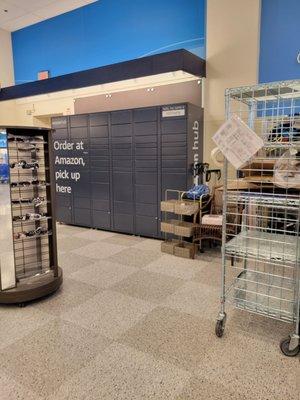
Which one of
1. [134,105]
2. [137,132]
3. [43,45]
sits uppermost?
[43,45]

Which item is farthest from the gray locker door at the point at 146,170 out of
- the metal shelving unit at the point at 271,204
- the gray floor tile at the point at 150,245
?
the metal shelving unit at the point at 271,204

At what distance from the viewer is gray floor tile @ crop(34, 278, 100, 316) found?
261 centimetres

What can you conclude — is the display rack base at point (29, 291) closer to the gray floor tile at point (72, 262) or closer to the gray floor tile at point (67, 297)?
the gray floor tile at point (67, 297)

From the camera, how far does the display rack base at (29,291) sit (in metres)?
2.58

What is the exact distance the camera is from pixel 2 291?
A: 2.59 meters

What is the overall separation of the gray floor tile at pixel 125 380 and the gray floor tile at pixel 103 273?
1.15m

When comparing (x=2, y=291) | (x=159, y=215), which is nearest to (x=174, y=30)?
(x=159, y=215)

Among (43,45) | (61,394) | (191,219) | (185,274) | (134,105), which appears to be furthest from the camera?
(43,45)

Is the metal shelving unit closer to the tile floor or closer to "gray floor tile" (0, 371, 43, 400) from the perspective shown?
the tile floor

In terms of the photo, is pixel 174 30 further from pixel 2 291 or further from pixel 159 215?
pixel 2 291

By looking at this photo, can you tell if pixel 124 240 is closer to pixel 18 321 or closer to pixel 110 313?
pixel 110 313

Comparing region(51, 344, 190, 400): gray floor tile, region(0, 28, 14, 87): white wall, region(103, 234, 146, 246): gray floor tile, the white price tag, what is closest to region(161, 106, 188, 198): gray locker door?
region(103, 234, 146, 246): gray floor tile

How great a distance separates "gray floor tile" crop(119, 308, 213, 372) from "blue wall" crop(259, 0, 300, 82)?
11.0 ft

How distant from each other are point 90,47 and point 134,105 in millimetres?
1688
